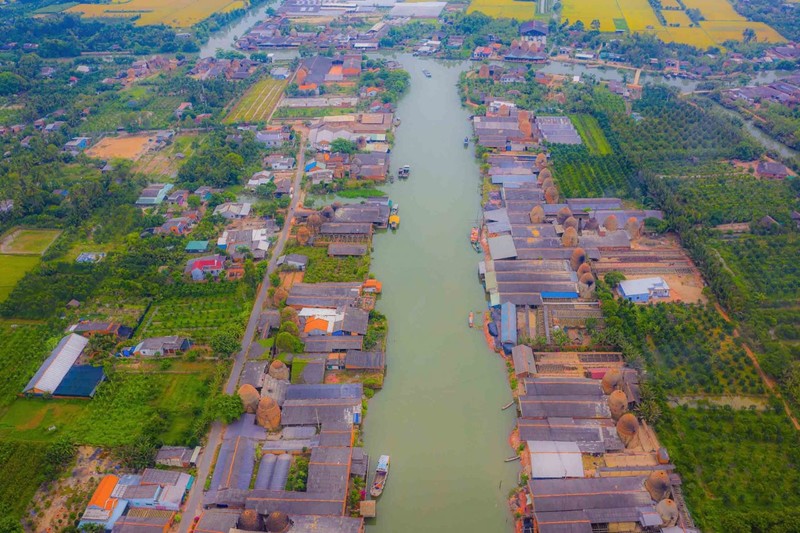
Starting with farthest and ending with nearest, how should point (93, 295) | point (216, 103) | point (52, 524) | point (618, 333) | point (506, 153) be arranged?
point (216, 103) < point (506, 153) < point (93, 295) < point (618, 333) < point (52, 524)

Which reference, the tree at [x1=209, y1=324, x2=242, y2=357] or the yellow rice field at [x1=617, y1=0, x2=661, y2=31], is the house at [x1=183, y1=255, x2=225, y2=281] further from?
the yellow rice field at [x1=617, y1=0, x2=661, y2=31]

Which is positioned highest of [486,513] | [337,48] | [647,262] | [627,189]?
[337,48]

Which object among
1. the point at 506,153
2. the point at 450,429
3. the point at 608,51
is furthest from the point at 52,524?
the point at 608,51

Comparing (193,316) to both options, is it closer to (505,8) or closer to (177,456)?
(177,456)

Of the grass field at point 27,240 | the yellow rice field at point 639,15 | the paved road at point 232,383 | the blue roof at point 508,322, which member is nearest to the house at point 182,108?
the grass field at point 27,240

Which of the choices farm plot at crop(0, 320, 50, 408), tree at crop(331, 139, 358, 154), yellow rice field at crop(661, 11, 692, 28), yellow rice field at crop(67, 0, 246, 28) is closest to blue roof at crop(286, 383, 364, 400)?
farm plot at crop(0, 320, 50, 408)

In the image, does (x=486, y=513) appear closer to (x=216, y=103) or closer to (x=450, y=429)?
(x=450, y=429)
